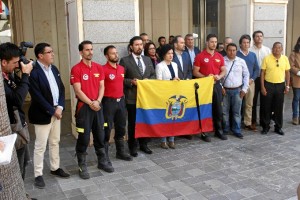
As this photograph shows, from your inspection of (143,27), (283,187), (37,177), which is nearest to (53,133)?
(37,177)

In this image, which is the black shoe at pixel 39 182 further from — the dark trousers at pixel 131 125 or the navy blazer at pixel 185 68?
the navy blazer at pixel 185 68

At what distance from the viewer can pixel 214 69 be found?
6.59 m

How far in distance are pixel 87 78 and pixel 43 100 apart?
702 millimetres

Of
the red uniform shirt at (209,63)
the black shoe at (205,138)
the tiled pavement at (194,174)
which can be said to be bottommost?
the tiled pavement at (194,174)

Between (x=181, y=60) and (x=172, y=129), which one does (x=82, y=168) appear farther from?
(x=181, y=60)

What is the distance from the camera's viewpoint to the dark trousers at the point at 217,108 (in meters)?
6.68

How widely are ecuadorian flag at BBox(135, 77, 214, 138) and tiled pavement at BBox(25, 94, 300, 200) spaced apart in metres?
0.34

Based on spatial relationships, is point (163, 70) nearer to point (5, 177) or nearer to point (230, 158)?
point (230, 158)

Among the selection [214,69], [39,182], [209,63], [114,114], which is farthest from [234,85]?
[39,182]

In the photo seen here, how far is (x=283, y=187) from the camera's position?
15.3 ft

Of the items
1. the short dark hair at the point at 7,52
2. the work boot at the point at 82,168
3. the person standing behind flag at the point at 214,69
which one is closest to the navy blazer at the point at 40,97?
the work boot at the point at 82,168

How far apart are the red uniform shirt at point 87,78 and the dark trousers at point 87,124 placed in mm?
204

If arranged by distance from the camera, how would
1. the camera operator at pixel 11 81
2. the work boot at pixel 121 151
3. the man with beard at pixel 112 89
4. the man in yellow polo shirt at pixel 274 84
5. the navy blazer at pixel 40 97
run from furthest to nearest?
the man in yellow polo shirt at pixel 274 84 < the work boot at pixel 121 151 < the man with beard at pixel 112 89 < the navy blazer at pixel 40 97 < the camera operator at pixel 11 81

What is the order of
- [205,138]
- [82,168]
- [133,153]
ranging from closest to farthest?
[82,168]
[133,153]
[205,138]
